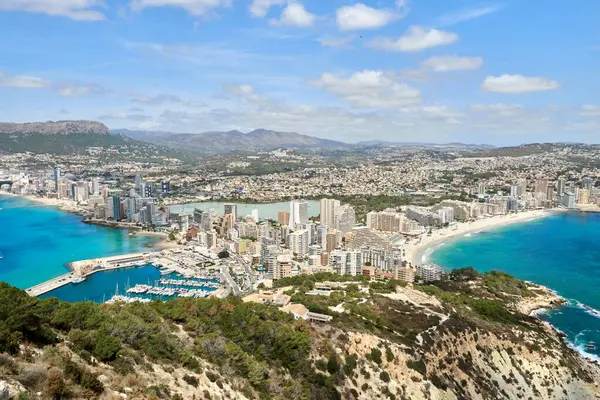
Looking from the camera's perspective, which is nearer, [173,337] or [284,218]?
[173,337]

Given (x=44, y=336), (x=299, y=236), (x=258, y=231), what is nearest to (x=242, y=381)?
(x=44, y=336)

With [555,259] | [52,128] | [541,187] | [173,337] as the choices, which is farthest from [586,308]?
[52,128]

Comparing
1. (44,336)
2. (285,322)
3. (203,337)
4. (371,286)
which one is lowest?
(371,286)

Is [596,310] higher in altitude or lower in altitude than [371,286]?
lower

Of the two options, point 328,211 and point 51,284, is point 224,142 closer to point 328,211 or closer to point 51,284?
point 328,211

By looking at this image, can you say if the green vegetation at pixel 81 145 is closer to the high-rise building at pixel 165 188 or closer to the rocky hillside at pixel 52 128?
the rocky hillside at pixel 52 128

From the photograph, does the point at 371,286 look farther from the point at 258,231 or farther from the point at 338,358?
the point at 258,231

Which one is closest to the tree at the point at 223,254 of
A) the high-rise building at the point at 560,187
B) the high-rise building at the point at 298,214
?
the high-rise building at the point at 298,214
